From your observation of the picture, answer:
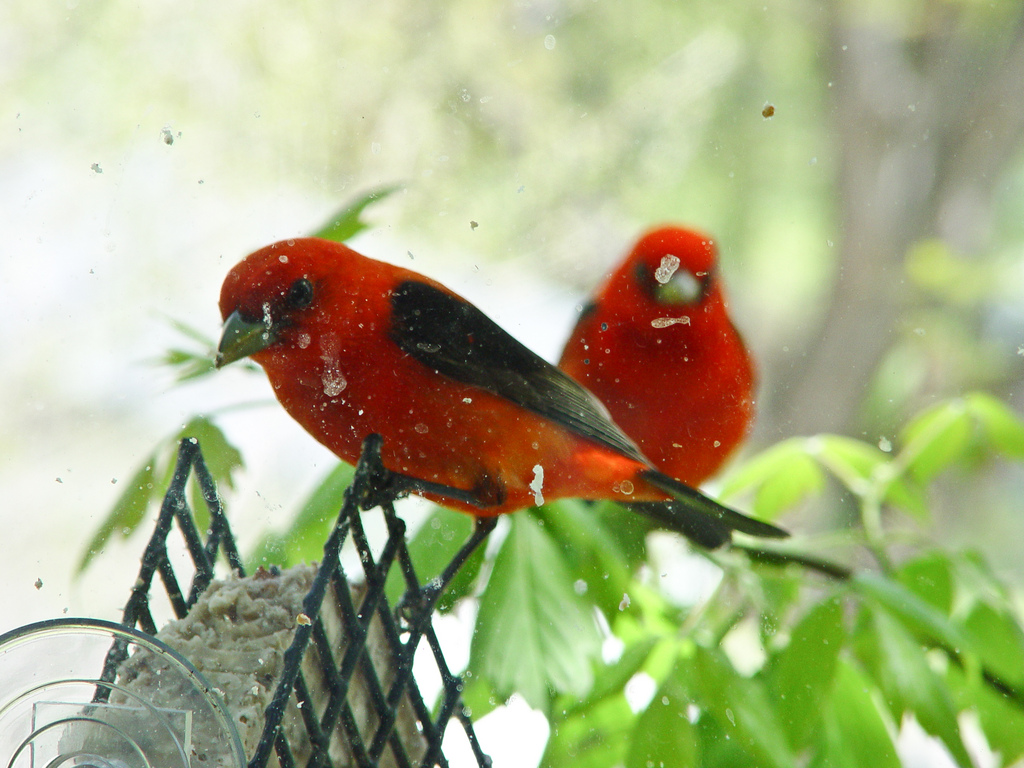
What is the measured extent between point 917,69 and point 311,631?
55 centimetres

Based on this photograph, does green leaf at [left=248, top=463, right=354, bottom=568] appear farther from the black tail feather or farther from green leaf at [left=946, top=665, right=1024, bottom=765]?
green leaf at [left=946, top=665, right=1024, bottom=765]

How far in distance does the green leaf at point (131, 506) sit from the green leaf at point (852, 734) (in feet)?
1.20

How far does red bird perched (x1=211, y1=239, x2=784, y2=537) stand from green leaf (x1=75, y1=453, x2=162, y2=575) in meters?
0.11

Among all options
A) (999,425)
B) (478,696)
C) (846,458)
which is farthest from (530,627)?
(999,425)

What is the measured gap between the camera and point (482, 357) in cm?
34

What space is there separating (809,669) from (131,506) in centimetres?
35

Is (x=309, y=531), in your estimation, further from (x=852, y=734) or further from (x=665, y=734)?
(x=852, y=734)

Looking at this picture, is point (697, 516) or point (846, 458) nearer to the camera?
point (697, 516)

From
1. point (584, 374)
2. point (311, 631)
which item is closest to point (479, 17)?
point (584, 374)

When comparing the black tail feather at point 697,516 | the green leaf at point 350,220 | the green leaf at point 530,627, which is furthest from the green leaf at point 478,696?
the green leaf at point 350,220

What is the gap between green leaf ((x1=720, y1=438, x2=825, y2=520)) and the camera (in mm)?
501

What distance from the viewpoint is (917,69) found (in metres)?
0.57

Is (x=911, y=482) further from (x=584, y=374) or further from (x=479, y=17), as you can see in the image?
(x=479, y=17)

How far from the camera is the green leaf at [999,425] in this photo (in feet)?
1.77
